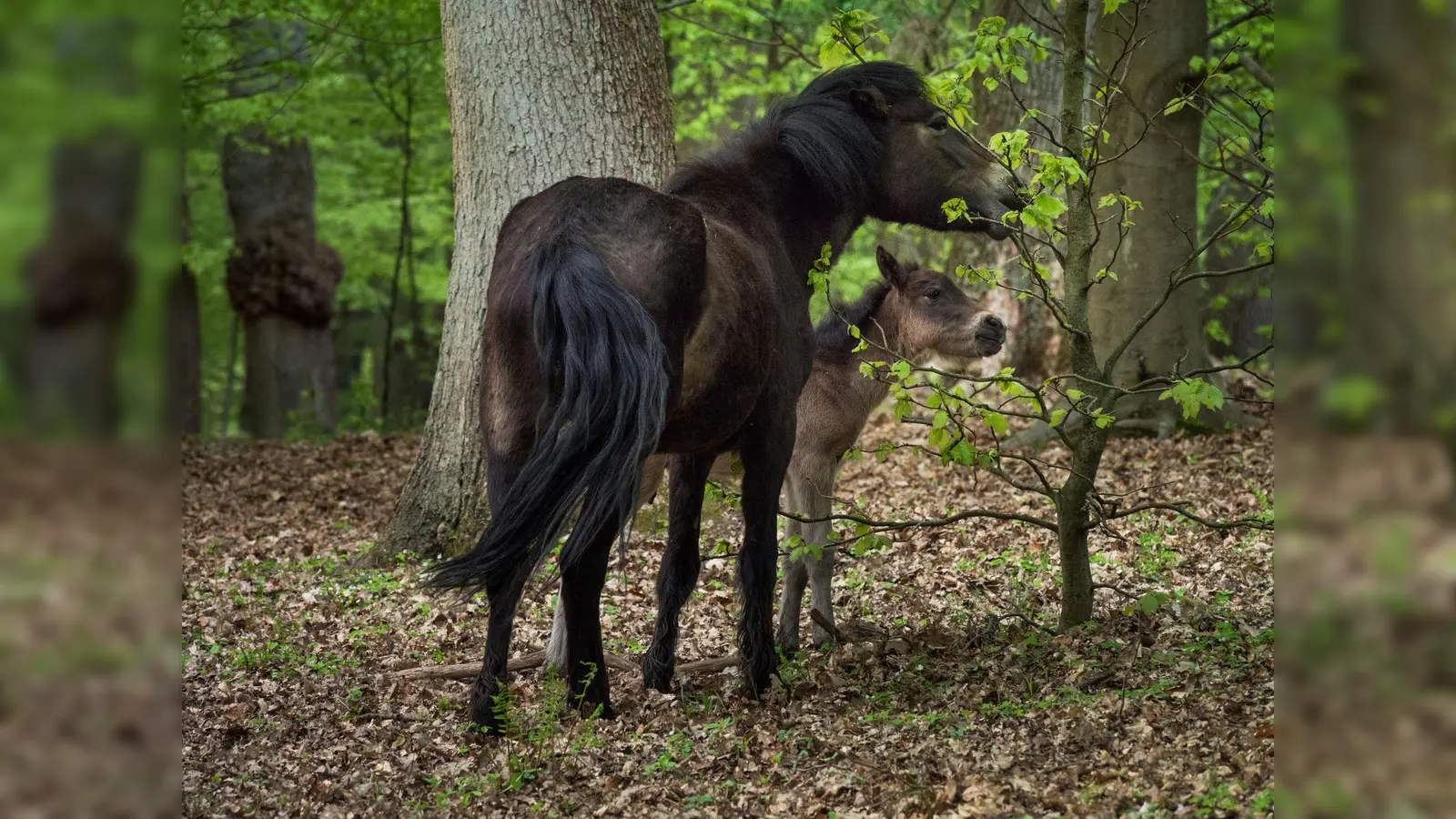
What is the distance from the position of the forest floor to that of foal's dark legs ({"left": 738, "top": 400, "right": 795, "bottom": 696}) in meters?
0.18

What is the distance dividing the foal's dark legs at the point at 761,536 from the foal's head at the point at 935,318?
7.90 ft

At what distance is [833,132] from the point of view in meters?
6.52

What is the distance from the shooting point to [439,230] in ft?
67.7

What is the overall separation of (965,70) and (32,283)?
4098 mm

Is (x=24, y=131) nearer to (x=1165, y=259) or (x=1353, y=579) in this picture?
(x=1353, y=579)

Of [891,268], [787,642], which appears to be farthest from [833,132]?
[787,642]

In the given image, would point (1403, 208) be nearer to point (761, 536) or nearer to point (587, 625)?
point (587, 625)

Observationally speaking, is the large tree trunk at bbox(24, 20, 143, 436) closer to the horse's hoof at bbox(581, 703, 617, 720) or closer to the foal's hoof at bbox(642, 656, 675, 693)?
the horse's hoof at bbox(581, 703, 617, 720)

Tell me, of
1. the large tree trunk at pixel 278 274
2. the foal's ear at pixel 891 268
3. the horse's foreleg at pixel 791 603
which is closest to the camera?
the horse's foreleg at pixel 791 603

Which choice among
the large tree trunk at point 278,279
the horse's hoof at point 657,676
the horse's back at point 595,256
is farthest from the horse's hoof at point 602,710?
the large tree trunk at point 278,279

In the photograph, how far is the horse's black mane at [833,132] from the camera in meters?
6.39

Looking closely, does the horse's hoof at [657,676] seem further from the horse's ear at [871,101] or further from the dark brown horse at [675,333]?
the horse's ear at [871,101]

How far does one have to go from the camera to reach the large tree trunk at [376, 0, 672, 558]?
25.6 ft

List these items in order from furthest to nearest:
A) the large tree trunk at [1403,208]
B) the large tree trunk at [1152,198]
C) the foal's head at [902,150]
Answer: the large tree trunk at [1152,198]
the foal's head at [902,150]
the large tree trunk at [1403,208]
